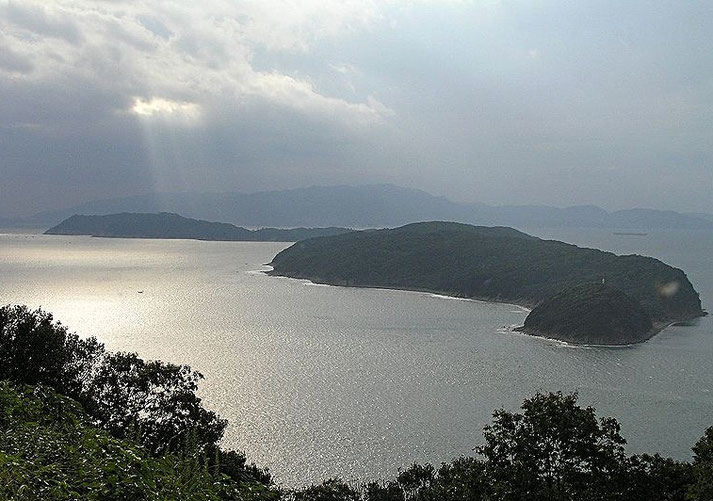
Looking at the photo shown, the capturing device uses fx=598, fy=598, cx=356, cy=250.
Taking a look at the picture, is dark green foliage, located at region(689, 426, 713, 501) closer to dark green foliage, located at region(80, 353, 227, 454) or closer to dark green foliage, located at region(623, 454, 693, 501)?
dark green foliage, located at region(623, 454, 693, 501)

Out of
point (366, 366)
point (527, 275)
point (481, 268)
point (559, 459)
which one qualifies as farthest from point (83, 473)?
point (481, 268)

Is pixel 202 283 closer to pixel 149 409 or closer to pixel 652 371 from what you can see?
pixel 652 371

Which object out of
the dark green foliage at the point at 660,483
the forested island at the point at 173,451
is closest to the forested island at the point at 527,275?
the forested island at the point at 173,451

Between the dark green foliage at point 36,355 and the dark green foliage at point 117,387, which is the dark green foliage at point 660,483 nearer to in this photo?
the dark green foliage at point 117,387

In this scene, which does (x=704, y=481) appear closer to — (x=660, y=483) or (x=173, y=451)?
(x=660, y=483)

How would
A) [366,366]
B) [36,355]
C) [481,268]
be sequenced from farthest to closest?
[481,268], [366,366], [36,355]

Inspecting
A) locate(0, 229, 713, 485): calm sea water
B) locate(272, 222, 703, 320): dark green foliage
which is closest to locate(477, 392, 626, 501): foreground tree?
locate(0, 229, 713, 485): calm sea water
